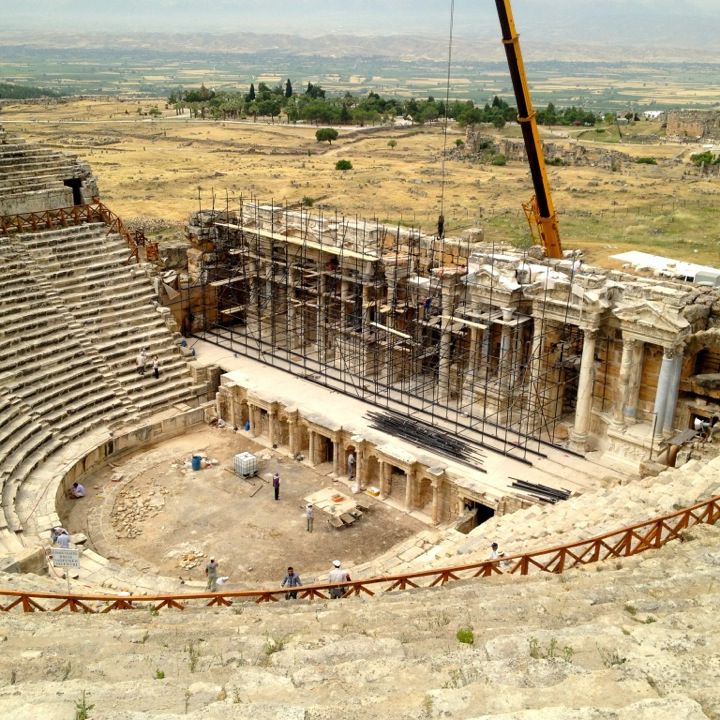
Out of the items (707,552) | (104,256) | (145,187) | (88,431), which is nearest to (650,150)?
(145,187)

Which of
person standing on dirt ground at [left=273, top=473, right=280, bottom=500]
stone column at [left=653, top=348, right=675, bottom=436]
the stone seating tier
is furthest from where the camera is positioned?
the stone seating tier

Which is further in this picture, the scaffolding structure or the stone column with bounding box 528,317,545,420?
the scaffolding structure

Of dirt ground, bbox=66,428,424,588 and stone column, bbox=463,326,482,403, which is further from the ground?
stone column, bbox=463,326,482,403

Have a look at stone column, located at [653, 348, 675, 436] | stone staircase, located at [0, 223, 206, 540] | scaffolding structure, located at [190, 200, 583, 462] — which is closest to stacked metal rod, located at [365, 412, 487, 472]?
scaffolding structure, located at [190, 200, 583, 462]

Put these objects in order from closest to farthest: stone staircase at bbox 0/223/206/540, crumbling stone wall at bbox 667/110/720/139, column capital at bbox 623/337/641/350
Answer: column capital at bbox 623/337/641/350 < stone staircase at bbox 0/223/206/540 < crumbling stone wall at bbox 667/110/720/139

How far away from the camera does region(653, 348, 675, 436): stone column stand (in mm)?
23422

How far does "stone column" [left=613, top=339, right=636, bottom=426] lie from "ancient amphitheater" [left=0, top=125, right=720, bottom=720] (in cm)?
9

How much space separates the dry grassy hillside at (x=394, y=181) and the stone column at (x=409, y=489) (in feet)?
76.3

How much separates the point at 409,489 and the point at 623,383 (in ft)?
22.5

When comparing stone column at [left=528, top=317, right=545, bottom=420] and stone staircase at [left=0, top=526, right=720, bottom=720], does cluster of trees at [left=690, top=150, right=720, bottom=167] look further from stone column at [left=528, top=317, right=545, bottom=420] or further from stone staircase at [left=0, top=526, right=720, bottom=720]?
stone staircase at [left=0, top=526, right=720, bottom=720]

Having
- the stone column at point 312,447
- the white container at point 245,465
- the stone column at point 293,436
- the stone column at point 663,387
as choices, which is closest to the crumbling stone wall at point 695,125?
the stone column at point 663,387

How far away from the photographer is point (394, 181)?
68562mm

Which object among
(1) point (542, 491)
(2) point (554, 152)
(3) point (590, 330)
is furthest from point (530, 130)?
(2) point (554, 152)

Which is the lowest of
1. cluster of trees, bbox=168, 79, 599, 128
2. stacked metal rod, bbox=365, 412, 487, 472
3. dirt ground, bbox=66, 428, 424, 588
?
dirt ground, bbox=66, 428, 424, 588
